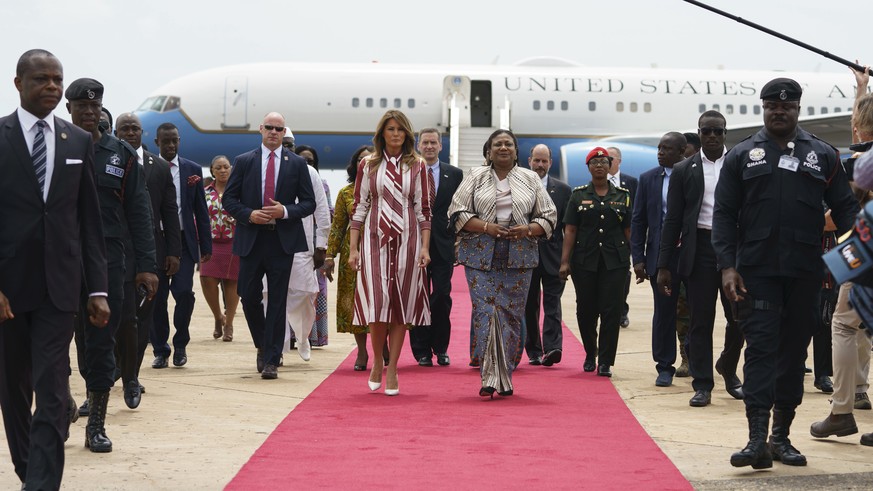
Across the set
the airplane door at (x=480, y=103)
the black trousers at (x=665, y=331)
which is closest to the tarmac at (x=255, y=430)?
the black trousers at (x=665, y=331)

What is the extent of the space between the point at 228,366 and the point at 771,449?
483 centimetres

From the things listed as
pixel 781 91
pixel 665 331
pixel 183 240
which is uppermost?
pixel 781 91

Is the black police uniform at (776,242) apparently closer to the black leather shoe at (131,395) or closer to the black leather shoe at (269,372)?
the black leather shoe at (131,395)

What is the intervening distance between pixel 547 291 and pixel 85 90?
15.0 feet

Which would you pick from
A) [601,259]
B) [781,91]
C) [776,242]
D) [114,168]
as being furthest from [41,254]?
[601,259]

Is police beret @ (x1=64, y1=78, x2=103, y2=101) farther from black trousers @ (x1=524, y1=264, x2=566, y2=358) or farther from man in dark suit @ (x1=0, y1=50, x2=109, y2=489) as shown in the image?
black trousers @ (x1=524, y1=264, x2=566, y2=358)

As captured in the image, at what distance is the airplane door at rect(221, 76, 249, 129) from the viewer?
26156mm

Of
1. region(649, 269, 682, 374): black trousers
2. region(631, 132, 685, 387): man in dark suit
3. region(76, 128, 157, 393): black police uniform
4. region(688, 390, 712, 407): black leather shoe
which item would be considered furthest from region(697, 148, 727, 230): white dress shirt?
region(76, 128, 157, 393): black police uniform

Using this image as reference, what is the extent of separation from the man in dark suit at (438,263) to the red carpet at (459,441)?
32.2 inches

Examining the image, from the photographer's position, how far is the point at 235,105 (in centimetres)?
2616

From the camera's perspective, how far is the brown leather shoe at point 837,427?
639 cm

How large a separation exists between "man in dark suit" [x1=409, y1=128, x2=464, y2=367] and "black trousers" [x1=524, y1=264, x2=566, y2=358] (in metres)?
0.62

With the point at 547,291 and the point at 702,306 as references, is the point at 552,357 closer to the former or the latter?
the point at 547,291

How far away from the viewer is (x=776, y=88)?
5809mm
